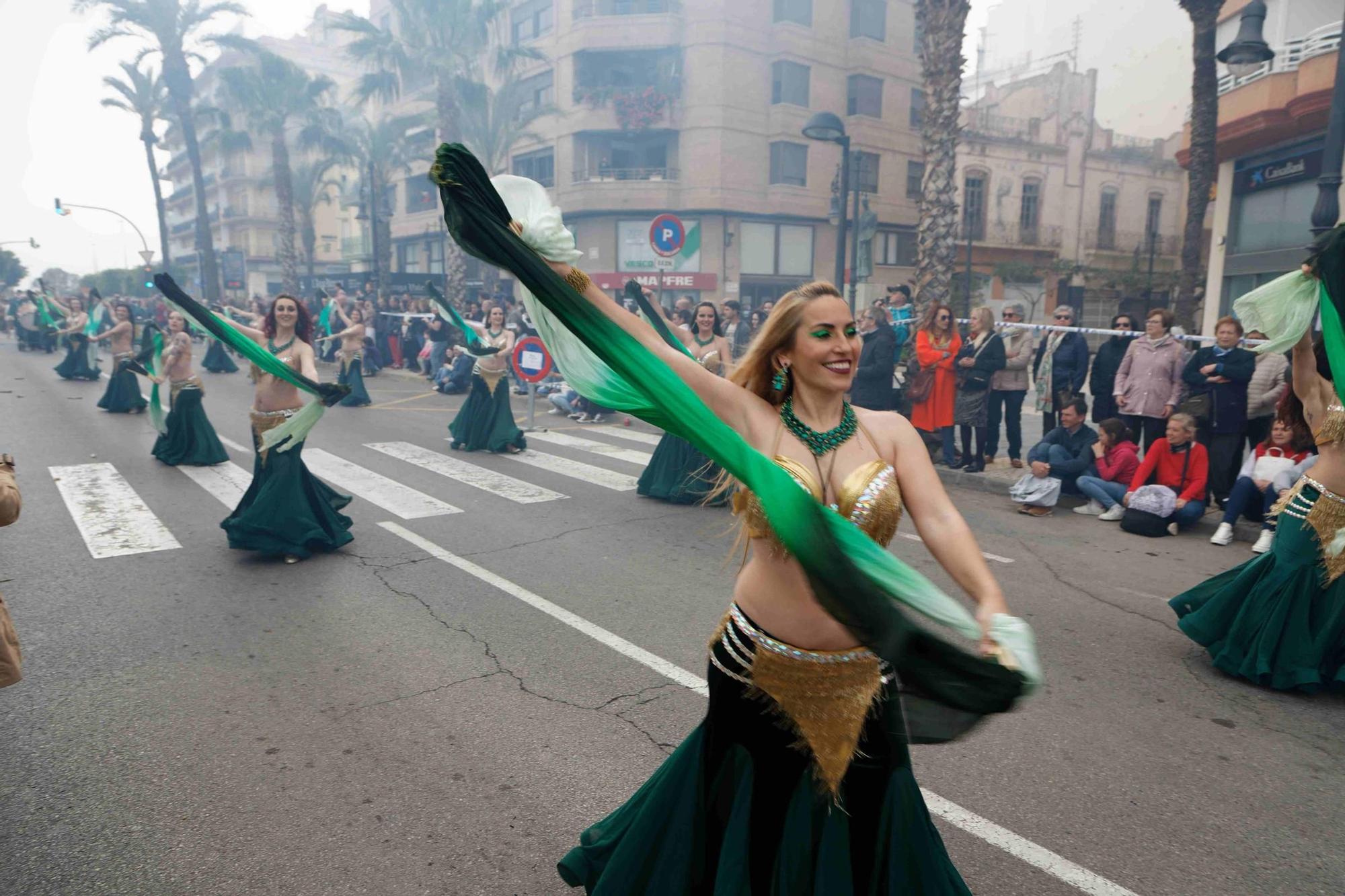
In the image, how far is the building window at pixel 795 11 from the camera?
120 feet

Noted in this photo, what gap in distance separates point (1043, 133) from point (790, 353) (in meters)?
45.2

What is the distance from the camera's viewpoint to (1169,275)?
40938 mm

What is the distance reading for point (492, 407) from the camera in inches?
474

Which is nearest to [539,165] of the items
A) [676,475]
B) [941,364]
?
[941,364]

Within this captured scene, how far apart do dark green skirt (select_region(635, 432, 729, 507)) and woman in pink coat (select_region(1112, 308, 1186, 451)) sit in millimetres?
4416

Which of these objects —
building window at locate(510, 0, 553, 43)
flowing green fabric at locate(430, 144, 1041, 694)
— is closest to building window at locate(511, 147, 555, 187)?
building window at locate(510, 0, 553, 43)

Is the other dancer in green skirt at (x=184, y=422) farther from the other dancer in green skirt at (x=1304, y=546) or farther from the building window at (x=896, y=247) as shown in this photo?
A: the building window at (x=896, y=247)

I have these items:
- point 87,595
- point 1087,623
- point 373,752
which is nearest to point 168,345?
point 87,595

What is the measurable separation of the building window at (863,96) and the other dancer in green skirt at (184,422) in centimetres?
3306

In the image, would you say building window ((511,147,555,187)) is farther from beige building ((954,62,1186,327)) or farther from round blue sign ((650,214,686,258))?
round blue sign ((650,214,686,258))

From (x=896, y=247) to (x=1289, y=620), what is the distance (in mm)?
37049

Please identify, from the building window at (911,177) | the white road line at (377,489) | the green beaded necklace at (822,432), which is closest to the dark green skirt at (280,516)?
the white road line at (377,489)

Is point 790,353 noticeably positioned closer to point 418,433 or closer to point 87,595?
point 87,595

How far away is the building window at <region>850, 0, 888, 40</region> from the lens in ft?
124
